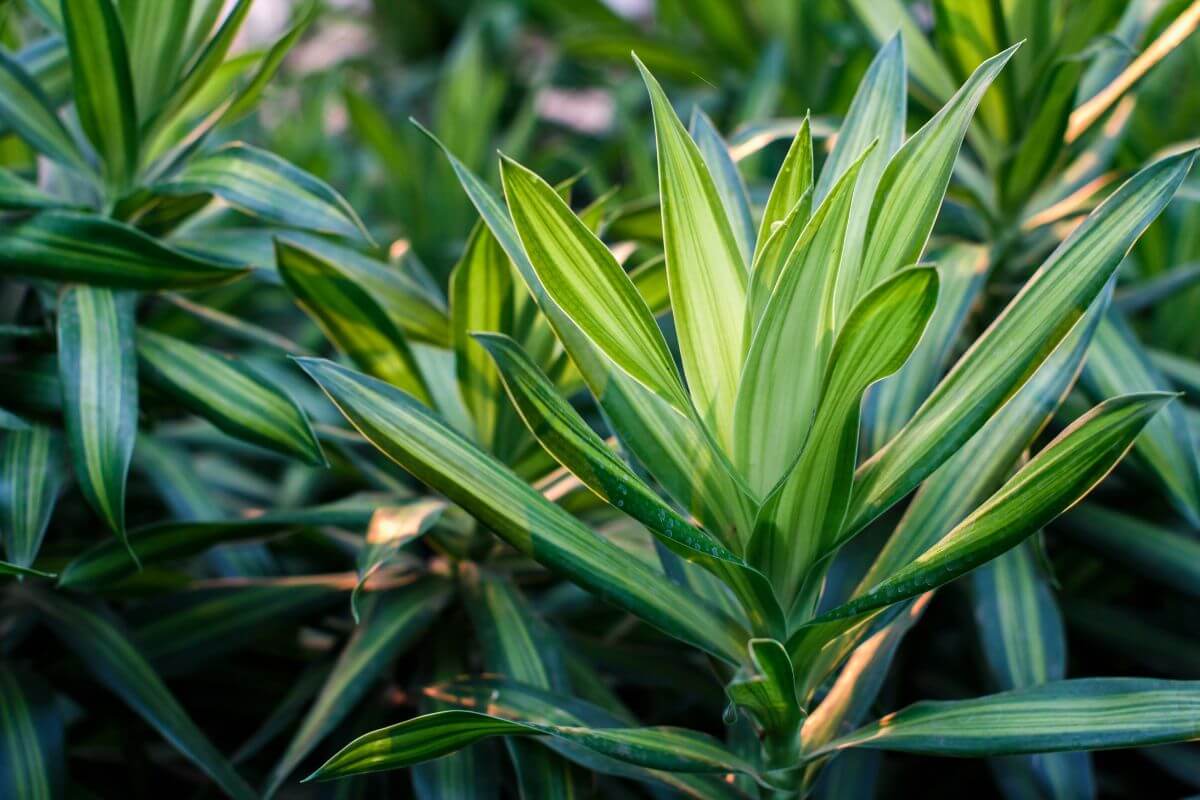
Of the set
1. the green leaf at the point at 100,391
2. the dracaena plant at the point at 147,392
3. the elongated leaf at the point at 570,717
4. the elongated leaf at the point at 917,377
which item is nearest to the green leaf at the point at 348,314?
the dracaena plant at the point at 147,392

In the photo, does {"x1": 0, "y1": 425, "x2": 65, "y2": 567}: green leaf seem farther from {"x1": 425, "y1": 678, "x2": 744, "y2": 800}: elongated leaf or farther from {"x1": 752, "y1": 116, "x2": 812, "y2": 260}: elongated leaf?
{"x1": 752, "y1": 116, "x2": 812, "y2": 260}: elongated leaf

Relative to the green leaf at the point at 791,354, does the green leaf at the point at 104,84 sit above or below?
above

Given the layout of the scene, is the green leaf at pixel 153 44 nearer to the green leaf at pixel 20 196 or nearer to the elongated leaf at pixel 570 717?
the green leaf at pixel 20 196

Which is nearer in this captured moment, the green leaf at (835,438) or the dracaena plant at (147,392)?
the green leaf at (835,438)

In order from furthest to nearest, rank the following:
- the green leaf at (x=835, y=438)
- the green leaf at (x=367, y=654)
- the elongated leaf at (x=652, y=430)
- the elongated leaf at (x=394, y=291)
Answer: the elongated leaf at (x=394, y=291)
the green leaf at (x=367, y=654)
the elongated leaf at (x=652, y=430)
the green leaf at (x=835, y=438)

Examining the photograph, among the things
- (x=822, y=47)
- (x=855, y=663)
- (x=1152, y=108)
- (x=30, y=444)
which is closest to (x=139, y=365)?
(x=30, y=444)

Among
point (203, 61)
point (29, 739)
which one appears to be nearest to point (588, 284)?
point (203, 61)
